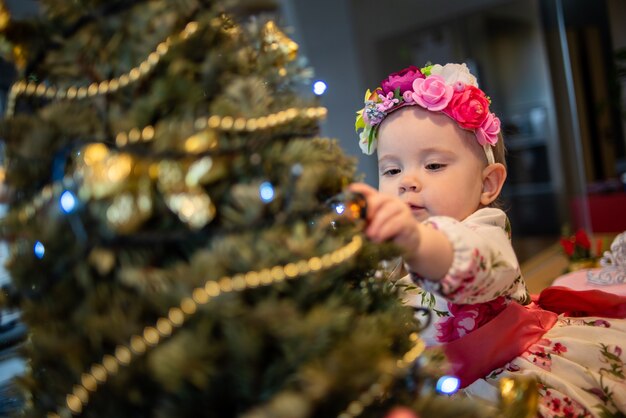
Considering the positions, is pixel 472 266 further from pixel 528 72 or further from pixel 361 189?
pixel 528 72

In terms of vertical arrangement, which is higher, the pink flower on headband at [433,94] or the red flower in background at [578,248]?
the pink flower on headband at [433,94]

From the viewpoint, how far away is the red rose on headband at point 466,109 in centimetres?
91

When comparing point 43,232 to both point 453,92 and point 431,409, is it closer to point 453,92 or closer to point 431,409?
point 431,409

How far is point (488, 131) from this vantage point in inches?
37.3

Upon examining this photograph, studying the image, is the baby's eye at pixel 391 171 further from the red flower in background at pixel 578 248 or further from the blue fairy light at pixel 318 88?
the red flower in background at pixel 578 248

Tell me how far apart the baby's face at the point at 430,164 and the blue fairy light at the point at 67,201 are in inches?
22.1

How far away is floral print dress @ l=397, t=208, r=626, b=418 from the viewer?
0.64 m

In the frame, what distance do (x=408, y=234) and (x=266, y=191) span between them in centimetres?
19

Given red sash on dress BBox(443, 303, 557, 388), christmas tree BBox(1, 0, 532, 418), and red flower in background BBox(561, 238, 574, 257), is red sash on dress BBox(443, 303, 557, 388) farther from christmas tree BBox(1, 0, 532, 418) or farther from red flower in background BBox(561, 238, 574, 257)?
red flower in background BBox(561, 238, 574, 257)

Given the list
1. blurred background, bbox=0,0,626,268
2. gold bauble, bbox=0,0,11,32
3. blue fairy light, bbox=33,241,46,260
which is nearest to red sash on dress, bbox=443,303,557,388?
blue fairy light, bbox=33,241,46,260

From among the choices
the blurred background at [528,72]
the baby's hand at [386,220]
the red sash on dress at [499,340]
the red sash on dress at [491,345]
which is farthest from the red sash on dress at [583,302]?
the blurred background at [528,72]

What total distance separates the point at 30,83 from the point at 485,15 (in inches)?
122

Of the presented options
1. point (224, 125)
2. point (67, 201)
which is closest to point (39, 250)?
point (67, 201)

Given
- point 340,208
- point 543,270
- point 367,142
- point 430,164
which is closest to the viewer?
point 340,208
